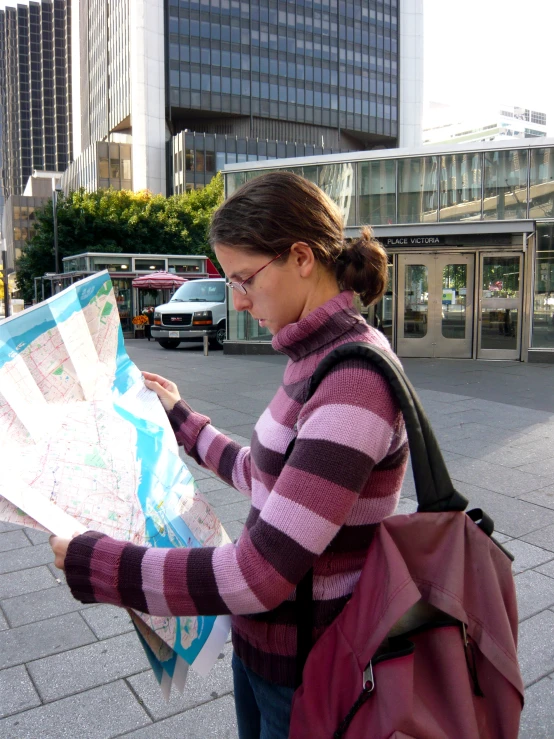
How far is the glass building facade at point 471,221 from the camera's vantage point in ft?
44.5

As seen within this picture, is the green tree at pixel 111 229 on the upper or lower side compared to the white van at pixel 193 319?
upper

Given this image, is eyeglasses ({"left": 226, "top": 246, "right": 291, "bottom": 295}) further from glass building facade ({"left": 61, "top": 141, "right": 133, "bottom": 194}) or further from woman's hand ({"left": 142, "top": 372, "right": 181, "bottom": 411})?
glass building facade ({"left": 61, "top": 141, "right": 133, "bottom": 194})

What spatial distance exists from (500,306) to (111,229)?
29741 millimetres

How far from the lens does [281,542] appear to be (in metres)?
1.11

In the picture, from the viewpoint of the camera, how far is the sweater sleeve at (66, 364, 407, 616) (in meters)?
1.11

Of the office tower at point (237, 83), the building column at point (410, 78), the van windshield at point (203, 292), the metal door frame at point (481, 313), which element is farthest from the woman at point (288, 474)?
the building column at point (410, 78)

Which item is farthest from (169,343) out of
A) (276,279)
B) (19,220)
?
(19,220)

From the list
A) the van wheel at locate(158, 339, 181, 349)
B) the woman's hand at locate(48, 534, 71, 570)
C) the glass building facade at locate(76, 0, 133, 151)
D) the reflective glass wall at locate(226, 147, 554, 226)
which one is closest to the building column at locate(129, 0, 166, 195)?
the glass building facade at locate(76, 0, 133, 151)

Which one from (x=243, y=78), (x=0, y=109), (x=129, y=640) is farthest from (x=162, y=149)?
(x=0, y=109)

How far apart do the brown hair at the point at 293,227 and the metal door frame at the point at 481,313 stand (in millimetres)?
13616

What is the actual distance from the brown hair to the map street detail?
341 millimetres

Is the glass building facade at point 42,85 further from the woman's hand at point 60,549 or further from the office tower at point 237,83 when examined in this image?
the woman's hand at point 60,549

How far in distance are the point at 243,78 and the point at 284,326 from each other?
85.0 metres

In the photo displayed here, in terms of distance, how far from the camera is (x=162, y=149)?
242ft
